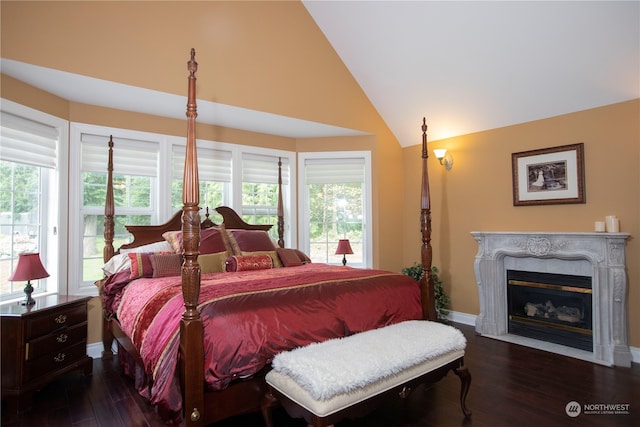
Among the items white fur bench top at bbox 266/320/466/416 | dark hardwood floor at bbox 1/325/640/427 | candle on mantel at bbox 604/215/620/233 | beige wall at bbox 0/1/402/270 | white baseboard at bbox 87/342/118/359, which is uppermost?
beige wall at bbox 0/1/402/270

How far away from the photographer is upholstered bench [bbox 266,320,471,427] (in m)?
1.76

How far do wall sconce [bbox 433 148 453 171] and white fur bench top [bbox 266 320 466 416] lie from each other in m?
2.86

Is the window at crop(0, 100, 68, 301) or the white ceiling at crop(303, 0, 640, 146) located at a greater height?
the white ceiling at crop(303, 0, 640, 146)

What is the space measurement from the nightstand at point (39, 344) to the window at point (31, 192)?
1.48 feet

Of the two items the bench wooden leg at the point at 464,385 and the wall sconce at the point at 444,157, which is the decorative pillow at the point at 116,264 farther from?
the wall sconce at the point at 444,157

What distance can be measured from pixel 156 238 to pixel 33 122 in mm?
1444

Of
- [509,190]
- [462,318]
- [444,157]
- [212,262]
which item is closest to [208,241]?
[212,262]

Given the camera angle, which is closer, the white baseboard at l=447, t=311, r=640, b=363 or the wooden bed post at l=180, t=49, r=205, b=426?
the wooden bed post at l=180, t=49, r=205, b=426

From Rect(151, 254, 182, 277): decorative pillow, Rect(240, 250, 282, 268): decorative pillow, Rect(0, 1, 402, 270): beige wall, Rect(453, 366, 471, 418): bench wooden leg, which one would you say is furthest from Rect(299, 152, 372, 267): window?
Rect(453, 366, 471, 418): bench wooden leg

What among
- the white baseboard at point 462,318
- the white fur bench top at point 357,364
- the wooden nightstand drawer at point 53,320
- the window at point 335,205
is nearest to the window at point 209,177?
the window at point 335,205

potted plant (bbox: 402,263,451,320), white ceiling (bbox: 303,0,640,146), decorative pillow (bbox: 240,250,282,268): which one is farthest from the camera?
potted plant (bbox: 402,263,451,320)

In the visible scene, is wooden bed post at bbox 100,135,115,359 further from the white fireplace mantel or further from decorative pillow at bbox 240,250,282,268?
the white fireplace mantel

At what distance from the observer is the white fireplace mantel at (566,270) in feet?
10.9

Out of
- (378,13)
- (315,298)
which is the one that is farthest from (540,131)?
(315,298)
